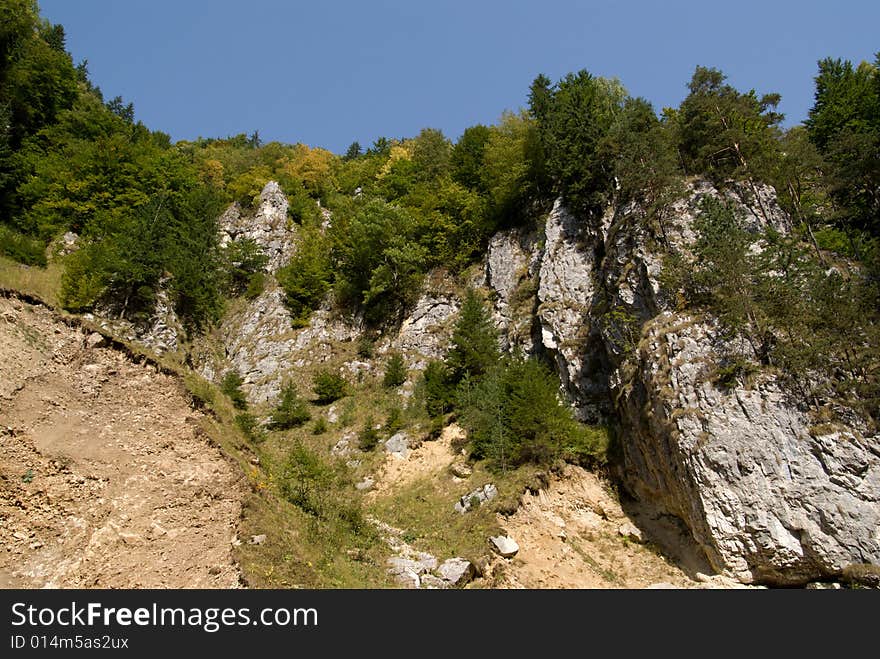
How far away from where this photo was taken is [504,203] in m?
30.2

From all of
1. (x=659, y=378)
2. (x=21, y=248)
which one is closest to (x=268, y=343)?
(x=21, y=248)

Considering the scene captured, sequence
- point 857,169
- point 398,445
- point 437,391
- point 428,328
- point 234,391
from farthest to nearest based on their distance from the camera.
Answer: point 428,328 → point 234,391 → point 437,391 → point 398,445 → point 857,169

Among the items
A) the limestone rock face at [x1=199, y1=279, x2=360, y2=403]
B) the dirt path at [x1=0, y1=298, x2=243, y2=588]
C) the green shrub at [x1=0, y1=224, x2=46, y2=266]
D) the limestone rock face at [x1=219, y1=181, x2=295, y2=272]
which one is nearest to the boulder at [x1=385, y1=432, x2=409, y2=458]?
the limestone rock face at [x1=199, y1=279, x2=360, y2=403]

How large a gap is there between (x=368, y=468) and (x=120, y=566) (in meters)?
11.8

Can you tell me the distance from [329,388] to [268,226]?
19.9 m

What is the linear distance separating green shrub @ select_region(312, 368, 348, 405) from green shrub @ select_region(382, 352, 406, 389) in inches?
92.4

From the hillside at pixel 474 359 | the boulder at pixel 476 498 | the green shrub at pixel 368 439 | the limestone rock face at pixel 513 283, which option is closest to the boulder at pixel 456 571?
the hillside at pixel 474 359

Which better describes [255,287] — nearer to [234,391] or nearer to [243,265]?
[243,265]

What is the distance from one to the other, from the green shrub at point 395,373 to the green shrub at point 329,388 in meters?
2.35

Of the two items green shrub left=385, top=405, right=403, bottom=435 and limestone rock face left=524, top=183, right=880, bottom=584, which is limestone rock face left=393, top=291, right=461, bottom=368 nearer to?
green shrub left=385, top=405, right=403, bottom=435

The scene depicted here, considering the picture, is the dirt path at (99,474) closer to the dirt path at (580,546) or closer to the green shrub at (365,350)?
the dirt path at (580,546)

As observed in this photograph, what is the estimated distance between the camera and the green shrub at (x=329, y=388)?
2552cm

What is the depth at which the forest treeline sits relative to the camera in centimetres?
1608

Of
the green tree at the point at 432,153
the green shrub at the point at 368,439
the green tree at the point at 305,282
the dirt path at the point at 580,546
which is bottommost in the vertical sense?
the dirt path at the point at 580,546
